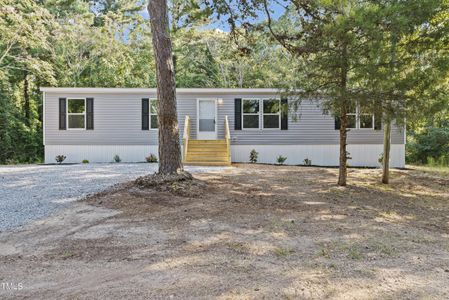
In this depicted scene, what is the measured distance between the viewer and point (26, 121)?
18469 millimetres

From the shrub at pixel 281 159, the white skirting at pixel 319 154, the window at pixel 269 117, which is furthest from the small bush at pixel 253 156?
the window at pixel 269 117

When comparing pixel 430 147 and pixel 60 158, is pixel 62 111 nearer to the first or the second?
pixel 60 158

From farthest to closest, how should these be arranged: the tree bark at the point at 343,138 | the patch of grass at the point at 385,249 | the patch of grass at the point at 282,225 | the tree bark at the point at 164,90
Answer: the tree bark at the point at 343,138 < the tree bark at the point at 164,90 < the patch of grass at the point at 282,225 < the patch of grass at the point at 385,249

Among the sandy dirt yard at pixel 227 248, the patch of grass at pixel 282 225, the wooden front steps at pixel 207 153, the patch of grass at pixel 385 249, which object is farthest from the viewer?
the wooden front steps at pixel 207 153

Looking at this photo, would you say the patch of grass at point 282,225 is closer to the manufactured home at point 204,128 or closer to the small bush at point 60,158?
the manufactured home at point 204,128

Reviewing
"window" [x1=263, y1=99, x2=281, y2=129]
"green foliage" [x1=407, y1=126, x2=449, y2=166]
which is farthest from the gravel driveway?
"green foliage" [x1=407, y1=126, x2=449, y2=166]

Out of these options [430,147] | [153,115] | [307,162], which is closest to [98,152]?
[153,115]

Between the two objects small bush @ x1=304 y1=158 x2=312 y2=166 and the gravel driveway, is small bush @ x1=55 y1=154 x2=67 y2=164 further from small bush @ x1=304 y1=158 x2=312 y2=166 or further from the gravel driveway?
small bush @ x1=304 y1=158 x2=312 y2=166

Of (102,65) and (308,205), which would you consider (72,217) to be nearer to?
(308,205)

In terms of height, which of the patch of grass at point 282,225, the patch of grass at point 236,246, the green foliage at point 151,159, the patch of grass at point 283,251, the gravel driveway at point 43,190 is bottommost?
the patch of grass at point 283,251

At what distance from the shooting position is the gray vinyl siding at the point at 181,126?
12930 mm

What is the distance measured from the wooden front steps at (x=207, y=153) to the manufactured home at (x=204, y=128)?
0.08m

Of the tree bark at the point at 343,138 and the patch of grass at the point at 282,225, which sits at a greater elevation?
the tree bark at the point at 343,138

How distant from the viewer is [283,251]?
11.3 feet
